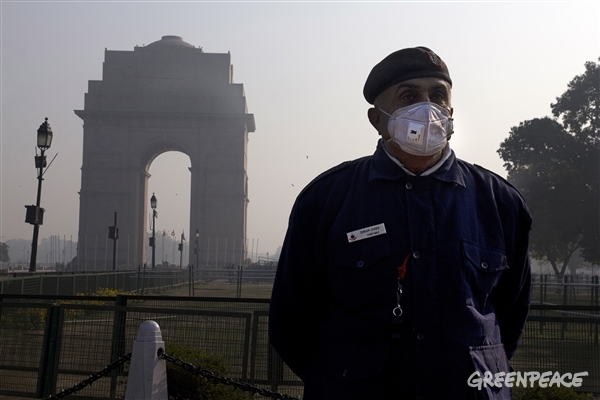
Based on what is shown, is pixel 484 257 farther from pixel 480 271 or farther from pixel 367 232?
pixel 367 232

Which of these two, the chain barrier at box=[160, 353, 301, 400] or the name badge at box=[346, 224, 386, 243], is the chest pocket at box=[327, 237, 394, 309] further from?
the chain barrier at box=[160, 353, 301, 400]

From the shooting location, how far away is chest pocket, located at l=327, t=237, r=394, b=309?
7.22ft

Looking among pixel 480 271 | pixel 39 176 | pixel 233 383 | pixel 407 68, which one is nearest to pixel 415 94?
pixel 407 68

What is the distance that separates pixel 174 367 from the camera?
491 centimetres

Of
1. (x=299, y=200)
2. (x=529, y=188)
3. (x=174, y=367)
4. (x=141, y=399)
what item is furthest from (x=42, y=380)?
(x=529, y=188)

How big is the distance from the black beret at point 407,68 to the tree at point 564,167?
97.5ft

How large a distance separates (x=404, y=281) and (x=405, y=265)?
45 mm

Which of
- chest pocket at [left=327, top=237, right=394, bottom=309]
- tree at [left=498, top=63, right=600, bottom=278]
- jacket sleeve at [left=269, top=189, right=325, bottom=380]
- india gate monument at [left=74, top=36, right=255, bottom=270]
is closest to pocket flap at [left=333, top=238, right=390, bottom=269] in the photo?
chest pocket at [left=327, top=237, right=394, bottom=309]

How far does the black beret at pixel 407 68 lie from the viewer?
2371 mm

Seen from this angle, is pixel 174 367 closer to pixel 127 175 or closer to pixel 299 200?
pixel 299 200

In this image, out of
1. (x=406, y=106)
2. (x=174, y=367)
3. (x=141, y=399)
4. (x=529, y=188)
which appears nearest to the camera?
(x=406, y=106)

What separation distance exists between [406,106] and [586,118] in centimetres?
3310

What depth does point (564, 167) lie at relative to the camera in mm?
31344

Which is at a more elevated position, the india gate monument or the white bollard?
the india gate monument
